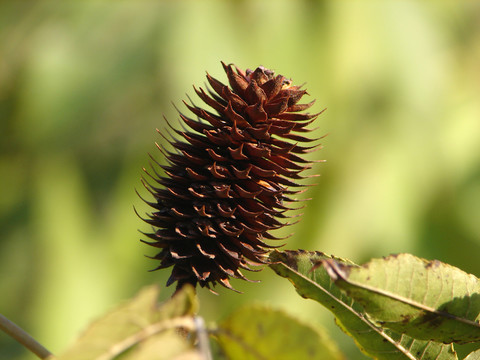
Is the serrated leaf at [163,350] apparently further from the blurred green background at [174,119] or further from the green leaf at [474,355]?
the blurred green background at [174,119]

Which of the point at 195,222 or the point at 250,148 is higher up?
the point at 250,148

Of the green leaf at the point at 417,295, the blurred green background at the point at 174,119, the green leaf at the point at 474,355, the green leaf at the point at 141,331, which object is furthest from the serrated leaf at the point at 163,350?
the blurred green background at the point at 174,119

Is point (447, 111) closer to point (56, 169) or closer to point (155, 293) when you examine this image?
point (56, 169)

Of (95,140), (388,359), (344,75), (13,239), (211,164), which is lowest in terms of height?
(13,239)

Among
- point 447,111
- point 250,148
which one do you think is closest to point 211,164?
point 250,148

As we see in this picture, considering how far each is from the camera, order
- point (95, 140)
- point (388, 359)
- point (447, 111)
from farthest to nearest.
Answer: point (447, 111) → point (95, 140) → point (388, 359)

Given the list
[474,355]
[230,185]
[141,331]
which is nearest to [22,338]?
[141,331]

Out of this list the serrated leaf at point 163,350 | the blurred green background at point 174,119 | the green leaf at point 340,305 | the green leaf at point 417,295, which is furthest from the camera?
the blurred green background at point 174,119

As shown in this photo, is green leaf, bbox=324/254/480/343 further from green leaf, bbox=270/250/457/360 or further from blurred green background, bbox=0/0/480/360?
blurred green background, bbox=0/0/480/360
